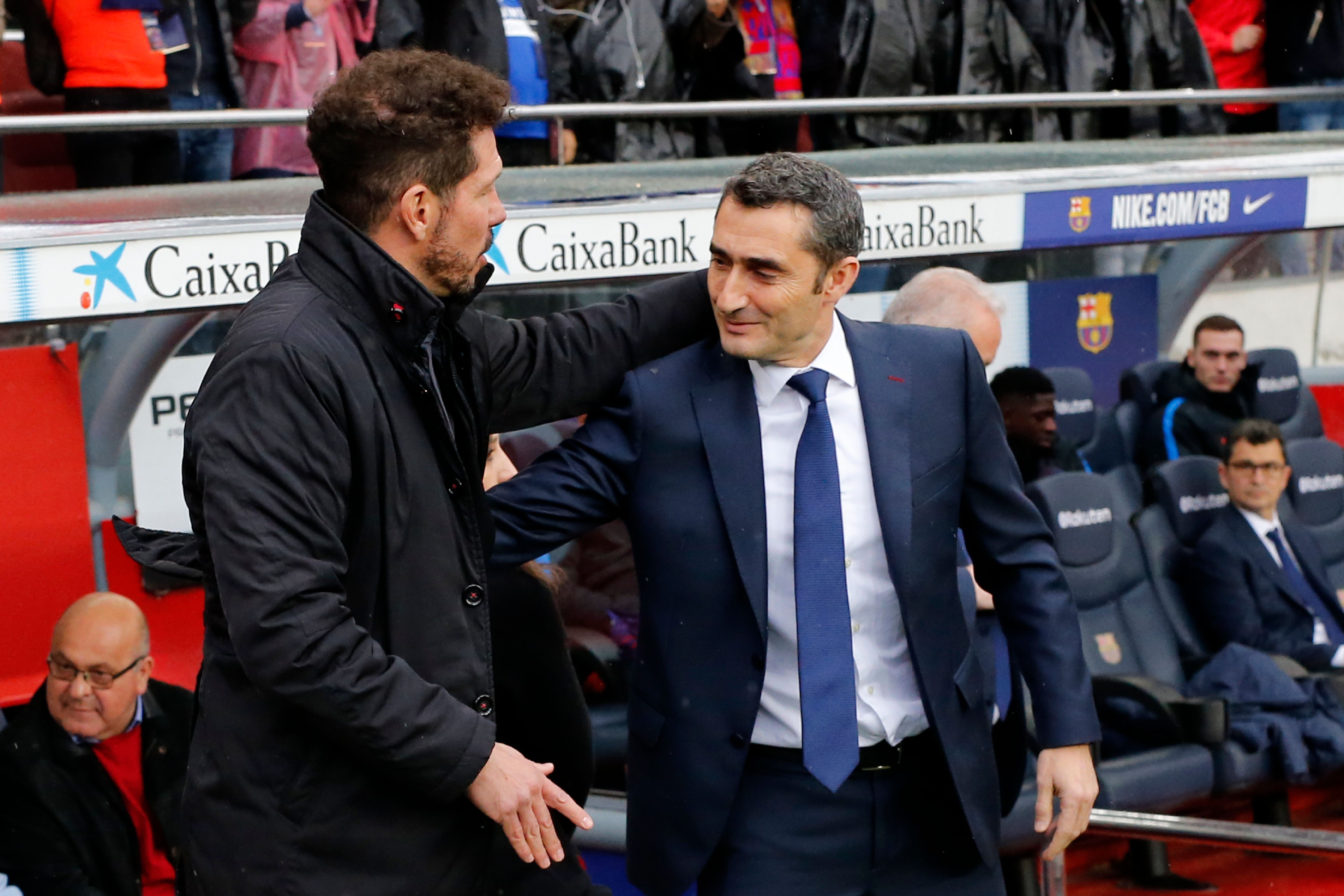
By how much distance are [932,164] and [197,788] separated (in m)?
3.94

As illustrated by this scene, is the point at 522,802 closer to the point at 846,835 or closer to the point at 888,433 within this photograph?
the point at 846,835

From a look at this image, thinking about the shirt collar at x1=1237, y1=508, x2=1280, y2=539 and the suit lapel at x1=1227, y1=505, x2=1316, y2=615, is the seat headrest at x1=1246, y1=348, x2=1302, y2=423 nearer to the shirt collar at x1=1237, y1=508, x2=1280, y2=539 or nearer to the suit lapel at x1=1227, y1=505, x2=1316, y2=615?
the shirt collar at x1=1237, y1=508, x2=1280, y2=539

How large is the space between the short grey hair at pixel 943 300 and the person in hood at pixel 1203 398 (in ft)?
14.4

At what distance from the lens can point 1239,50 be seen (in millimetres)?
7426

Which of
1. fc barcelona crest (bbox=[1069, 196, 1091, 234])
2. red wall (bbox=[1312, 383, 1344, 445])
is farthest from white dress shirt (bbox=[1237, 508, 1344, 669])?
red wall (bbox=[1312, 383, 1344, 445])

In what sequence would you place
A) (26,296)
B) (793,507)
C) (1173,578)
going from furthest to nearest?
1. (1173,578)
2. (26,296)
3. (793,507)

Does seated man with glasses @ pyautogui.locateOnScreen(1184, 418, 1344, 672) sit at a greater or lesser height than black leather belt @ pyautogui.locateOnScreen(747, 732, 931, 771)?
lesser

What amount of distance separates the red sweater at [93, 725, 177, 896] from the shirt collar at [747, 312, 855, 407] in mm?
2223

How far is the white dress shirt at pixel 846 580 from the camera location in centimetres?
229

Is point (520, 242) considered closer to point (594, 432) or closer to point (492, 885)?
point (594, 432)

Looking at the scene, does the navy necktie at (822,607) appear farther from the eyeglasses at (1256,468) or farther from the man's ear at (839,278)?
the eyeglasses at (1256,468)

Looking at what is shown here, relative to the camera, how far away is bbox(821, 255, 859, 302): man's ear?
2299mm

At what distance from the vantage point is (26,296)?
275 centimetres


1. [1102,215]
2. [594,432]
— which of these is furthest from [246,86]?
[594,432]
